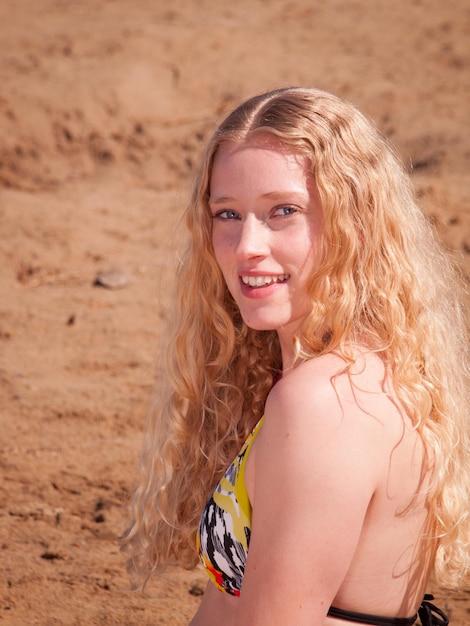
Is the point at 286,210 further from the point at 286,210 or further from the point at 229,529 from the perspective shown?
the point at 229,529

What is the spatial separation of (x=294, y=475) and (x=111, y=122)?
20.9ft

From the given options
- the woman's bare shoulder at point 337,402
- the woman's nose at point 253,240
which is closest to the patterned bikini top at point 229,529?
the woman's bare shoulder at point 337,402

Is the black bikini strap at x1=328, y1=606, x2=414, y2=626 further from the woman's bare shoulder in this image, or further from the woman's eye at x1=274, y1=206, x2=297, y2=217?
the woman's eye at x1=274, y1=206, x2=297, y2=217

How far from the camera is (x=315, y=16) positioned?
9.10m

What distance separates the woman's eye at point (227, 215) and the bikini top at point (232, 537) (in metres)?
0.47

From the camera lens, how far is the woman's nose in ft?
5.91

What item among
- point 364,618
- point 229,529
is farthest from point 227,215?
point 364,618

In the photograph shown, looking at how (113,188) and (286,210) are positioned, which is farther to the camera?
(113,188)

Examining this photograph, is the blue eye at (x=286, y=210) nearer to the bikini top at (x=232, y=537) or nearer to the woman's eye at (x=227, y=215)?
the woman's eye at (x=227, y=215)

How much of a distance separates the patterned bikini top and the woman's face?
10.6 inches

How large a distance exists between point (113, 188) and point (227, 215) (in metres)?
5.15

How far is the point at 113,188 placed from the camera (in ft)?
22.7

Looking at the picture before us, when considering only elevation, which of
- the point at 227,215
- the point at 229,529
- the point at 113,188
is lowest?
the point at 113,188

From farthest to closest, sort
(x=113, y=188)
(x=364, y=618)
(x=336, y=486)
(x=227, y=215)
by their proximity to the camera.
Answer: (x=113, y=188), (x=227, y=215), (x=364, y=618), (x=336, y=486)
